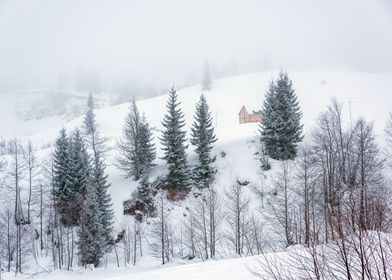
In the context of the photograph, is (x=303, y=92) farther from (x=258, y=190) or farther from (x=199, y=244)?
(x=199, y=244)

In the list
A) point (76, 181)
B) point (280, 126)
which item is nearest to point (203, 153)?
point (280, 126)

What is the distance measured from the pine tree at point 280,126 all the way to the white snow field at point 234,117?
97.8 inches

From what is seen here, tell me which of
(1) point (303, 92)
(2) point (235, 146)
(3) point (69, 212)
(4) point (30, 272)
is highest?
(1) point (303, 92)

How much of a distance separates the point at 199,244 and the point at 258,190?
33.4 ft

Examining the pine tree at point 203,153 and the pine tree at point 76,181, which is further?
the pine tree at point 203,153

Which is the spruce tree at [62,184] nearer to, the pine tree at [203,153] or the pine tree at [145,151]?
the pine tree at [145,151]

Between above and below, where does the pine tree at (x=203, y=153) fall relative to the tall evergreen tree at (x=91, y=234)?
above

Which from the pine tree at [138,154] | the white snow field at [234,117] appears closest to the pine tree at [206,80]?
the white snow field at [234,117]

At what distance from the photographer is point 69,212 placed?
1569 inches

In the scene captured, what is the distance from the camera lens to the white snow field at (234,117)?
29.9 meters

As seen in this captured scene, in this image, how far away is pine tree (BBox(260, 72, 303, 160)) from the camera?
41.2m

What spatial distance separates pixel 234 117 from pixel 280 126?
47494 mm

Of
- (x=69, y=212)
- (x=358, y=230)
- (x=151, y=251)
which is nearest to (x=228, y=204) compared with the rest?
(x=151, y=251)

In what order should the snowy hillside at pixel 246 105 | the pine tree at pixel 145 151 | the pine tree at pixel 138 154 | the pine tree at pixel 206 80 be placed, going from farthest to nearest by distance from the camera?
the pine tree at pixel 206 80
the snowy hillside at pixel 246 105
the pine tree at pixel 145 151
the pine tree at pixel 138 154
